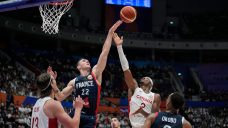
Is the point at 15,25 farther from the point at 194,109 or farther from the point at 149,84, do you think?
the point at 149,84

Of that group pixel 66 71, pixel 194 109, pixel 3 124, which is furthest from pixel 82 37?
pixel 3 124

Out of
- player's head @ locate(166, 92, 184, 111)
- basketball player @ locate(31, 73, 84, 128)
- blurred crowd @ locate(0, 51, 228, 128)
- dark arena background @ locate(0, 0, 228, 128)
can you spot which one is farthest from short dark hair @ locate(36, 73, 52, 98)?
dark arena background @ locate(0, 0, 228, 128)

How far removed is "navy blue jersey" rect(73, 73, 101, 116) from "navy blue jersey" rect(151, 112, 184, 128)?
103cm

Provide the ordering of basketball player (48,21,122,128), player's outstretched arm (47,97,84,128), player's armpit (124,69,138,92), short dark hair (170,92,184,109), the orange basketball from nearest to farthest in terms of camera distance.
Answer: player's outstretched arm (47,97,84,128) → short dark hair (170,92,184,109) → basketball player (48,21,122,128) → the orange basketball → player's armpit (124,69,138,92)

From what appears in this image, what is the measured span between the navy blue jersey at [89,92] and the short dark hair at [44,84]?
3.99 ft

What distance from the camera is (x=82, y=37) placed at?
105ft

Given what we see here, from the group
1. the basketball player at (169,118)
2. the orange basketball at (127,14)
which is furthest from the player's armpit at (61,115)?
the orange basketball at (127,14)

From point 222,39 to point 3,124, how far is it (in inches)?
909

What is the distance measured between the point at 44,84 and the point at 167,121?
5.29 ft

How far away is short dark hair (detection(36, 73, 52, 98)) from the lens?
4.52 m

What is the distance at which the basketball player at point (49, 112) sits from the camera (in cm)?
445

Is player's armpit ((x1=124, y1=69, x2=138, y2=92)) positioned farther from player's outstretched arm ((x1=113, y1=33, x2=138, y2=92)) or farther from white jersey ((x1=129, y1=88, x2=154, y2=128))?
white jersey ((x1=129, y1=88, x2=154, y2=128))

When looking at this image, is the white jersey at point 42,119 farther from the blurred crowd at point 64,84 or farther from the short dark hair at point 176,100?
the blurred crowd at point 64,84

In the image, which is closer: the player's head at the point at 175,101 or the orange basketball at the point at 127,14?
the player's head at the point at 175,101
